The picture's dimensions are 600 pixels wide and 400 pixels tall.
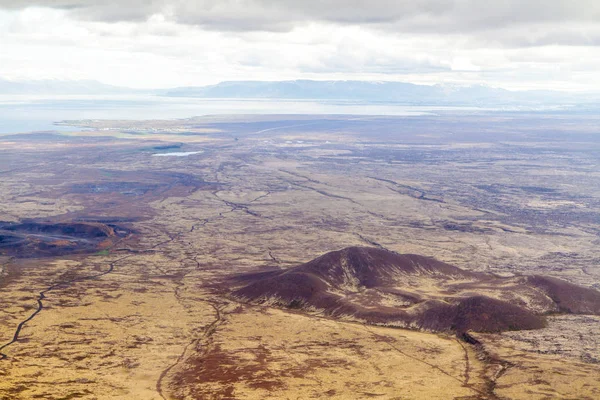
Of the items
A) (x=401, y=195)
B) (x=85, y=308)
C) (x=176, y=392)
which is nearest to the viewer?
(x=176, y=392)

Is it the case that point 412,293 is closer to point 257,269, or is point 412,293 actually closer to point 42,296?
point 257,269

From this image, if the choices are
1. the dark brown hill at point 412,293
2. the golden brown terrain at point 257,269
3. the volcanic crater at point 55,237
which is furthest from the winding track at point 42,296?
the dark brown hill at point 412,293

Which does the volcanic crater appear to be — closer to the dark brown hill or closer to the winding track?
the winding track

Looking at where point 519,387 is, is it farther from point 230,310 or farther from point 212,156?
point 212,156

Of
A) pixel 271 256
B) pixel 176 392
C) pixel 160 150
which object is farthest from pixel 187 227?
pixel 160 150

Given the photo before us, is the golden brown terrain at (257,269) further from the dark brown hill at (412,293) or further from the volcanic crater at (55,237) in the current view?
the dark brown hill at (412,293)

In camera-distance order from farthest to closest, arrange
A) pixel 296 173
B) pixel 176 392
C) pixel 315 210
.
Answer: pixel 296 173 < pixel 315 210 < pixel 176 392
